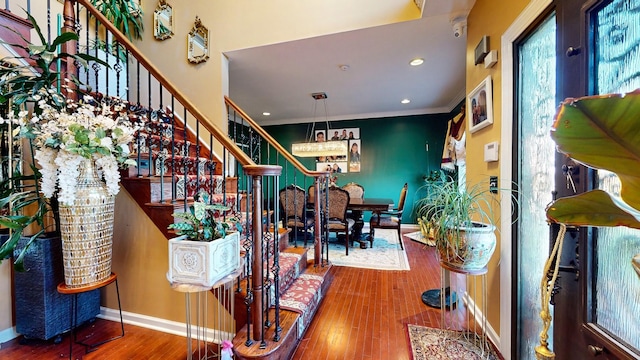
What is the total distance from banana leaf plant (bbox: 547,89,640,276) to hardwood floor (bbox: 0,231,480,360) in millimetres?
1584

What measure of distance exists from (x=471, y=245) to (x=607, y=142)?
1247 millimetres

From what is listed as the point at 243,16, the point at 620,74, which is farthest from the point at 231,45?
the point at 620,74

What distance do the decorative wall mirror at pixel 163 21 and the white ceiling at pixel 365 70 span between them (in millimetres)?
870

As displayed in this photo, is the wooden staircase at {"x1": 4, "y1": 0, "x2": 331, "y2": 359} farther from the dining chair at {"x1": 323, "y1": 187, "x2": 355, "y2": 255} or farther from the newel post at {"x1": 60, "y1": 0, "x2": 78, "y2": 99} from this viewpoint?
the dining chair at {"x1": 323, "y1": 187, "x2": 355, "y2": 255}

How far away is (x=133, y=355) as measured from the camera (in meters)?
1.65

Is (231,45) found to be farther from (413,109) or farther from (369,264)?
(413,109)

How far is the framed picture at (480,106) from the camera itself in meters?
1.72

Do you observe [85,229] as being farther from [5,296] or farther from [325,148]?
[325,148]

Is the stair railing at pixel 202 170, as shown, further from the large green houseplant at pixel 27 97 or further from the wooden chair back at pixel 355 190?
the wooden chair back at pixel 355 190

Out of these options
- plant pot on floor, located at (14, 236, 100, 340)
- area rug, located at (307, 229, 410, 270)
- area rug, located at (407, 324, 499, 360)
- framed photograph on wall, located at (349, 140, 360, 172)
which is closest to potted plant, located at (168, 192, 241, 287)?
plant pot on floor, located at (14, 236, 100, 340)

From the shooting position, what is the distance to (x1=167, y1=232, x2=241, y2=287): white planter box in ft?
3.87

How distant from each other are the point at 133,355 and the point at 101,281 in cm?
56

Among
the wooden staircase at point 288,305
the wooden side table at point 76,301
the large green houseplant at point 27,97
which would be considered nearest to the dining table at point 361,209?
the wooden staircase at point 288,305

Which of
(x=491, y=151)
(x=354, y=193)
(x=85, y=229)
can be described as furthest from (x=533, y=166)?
(x=354, y=193)
